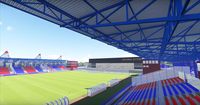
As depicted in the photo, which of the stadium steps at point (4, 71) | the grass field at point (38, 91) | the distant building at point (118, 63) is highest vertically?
the distant building at point (118, 63)

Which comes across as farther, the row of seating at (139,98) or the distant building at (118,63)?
the distant building at (118,63)

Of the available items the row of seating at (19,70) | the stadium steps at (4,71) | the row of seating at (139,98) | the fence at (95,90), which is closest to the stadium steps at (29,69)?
the row of seating at (19,70)

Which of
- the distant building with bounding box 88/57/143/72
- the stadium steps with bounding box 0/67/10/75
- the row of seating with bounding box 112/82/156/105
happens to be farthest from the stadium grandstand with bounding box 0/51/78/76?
the row of seating with bounding box 112/82/156/105

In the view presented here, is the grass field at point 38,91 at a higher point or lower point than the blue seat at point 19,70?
lower

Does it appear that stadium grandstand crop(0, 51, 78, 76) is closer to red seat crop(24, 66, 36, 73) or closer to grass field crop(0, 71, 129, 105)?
red seat crop(24, 66, 36, 73)

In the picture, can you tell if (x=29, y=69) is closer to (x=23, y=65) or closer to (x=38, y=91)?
(x=23, y=65)

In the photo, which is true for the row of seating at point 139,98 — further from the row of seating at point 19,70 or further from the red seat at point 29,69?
the red seat at point 29,69

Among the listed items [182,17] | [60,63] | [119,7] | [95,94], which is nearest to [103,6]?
[119,7]

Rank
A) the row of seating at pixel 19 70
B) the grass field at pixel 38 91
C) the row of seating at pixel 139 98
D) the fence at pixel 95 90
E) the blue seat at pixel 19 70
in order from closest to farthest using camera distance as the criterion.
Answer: the row of seating at pixel 139 98 < the grass field at pixel 38 91 < the fence at pixel 95 90 < the row of seating at pixel 19 70 < the blue seat at pixel 19 70

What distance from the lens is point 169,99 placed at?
12.6m

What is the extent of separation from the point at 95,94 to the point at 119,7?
36.7ft

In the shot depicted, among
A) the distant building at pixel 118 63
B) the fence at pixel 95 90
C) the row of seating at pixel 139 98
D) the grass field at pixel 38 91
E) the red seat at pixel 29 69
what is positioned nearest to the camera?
the row of seating at pixel 139 98

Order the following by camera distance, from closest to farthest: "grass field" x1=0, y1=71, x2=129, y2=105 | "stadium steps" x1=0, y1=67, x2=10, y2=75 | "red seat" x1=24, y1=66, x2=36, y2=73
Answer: "grass field" x1=0, y1=71, x2=129, y2=105 → "stadium steps" x1=0, y1=67, x2=10, y2=75 → "red seat" x1=24, y1=66, x2=36, y2=73

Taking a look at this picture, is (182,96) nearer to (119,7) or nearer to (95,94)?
(95,94)
